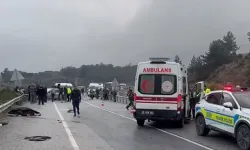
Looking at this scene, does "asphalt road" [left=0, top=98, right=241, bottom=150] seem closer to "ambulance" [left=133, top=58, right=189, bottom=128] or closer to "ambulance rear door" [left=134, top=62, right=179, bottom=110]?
"ambulance" [left=133, top=58, right=189, bottom=128]

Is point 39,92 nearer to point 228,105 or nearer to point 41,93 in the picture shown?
point 41,93

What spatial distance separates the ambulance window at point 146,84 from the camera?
15.0m

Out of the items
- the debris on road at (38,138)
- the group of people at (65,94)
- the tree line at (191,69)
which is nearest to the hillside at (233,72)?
the tree line at (191,69)

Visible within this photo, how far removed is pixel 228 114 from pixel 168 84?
178 inches

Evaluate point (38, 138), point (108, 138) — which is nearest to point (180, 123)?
point (108, 138)

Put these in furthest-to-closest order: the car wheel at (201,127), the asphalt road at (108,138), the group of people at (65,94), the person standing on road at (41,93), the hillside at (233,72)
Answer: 1. the hillside at (233,72)
2. the group of people at (65,94)
3. the person standing on road at (41,93)
4. the car wheel at (201,127)
5. the asphalt road at (108,138)

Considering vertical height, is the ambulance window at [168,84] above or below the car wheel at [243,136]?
above

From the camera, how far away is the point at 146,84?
49.4 feet

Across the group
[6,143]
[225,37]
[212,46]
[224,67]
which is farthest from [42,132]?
[225,37]

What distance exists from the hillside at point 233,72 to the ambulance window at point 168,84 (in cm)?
3681

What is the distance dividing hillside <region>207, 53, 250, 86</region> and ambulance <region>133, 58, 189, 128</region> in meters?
36.8

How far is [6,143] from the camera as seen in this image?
10.4 meters

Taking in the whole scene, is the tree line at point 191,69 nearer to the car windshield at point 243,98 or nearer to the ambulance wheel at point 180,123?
the ambulance wheel at point 180,123

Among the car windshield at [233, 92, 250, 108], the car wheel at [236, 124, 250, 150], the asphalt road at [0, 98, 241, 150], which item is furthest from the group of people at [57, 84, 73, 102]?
the car wheel at [236, 124, 250, 150]
